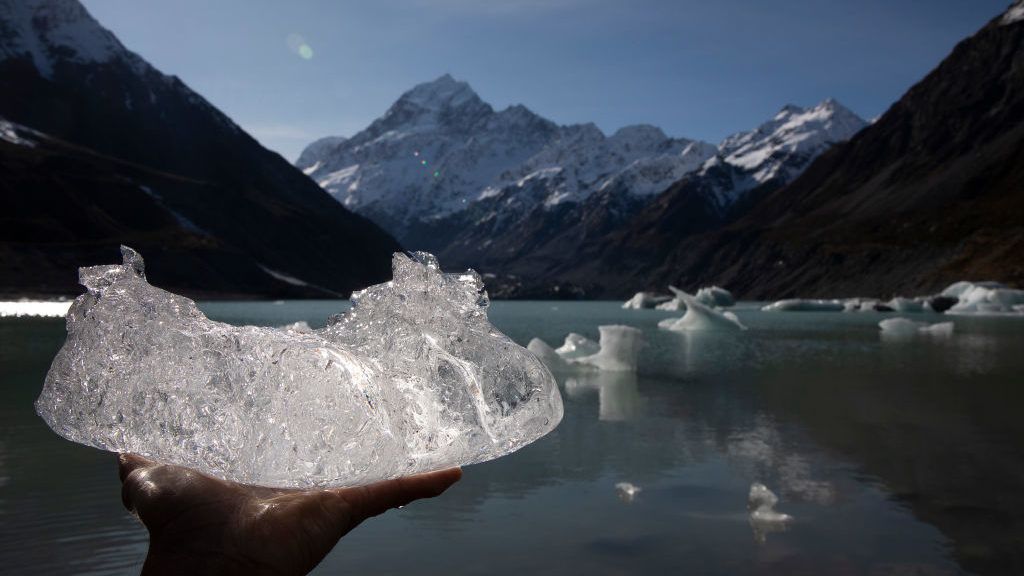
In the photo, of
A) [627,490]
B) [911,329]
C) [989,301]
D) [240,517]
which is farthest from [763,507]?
[989,301]

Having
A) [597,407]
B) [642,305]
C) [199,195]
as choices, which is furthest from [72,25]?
[597,407]

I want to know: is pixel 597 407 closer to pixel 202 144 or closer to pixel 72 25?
pixel 202 144

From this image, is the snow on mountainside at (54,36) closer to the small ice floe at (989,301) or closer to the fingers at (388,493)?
the small ice floe at (989,301)

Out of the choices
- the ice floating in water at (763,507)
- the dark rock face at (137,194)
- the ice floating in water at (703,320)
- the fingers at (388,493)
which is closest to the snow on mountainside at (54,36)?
the dark rock face at (137,194)

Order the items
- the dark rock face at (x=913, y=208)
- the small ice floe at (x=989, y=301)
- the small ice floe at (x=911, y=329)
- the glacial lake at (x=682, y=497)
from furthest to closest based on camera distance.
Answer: the dark rock face at (x=913, y=208), the small ice floe at (x=989, y=301), the small ice floe at (x=911, y=329), the glacial lake at (x=682, y=497)

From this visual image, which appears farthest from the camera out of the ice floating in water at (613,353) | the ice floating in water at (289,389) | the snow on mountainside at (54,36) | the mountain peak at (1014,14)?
the snow on mountainside at (54,36)
